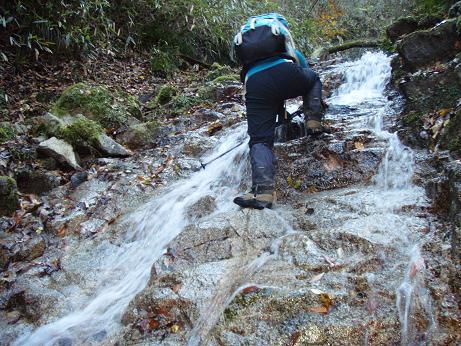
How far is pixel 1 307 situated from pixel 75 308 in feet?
2.30

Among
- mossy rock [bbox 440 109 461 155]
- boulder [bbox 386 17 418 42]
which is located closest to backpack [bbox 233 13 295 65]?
mossy rock [bbox 440 109 461 155]

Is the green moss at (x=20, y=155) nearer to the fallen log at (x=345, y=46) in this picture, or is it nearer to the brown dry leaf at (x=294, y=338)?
the brown dry leaf at (x=294, y=338)

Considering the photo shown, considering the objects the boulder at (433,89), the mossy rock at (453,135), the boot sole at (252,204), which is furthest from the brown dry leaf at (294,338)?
the boulder at (433,89)

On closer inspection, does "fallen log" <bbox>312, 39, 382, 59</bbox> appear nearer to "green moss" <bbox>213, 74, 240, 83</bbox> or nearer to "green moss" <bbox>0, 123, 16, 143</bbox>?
"green moss" <bbox>213, 74, 240, 83</bbox>

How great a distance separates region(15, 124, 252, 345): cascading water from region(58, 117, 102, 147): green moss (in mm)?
1801

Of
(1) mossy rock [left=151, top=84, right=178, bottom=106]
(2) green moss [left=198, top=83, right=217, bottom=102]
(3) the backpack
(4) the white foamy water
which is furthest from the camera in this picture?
(1) mossy rock [left=151, top=84, right=178, bottom=106]

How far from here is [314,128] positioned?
187 inches

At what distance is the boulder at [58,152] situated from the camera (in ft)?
18.7

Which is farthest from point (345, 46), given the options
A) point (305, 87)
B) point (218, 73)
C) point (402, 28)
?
point (305, 87)

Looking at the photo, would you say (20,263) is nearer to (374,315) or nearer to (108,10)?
(374,315)

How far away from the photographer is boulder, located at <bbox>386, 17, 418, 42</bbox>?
7.86 meters

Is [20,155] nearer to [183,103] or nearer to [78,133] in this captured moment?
[78,133]

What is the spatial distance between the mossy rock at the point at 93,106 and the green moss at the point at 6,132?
717 millimetres

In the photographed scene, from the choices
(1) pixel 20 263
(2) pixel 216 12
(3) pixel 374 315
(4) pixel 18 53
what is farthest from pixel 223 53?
(3) pixel 374 315
